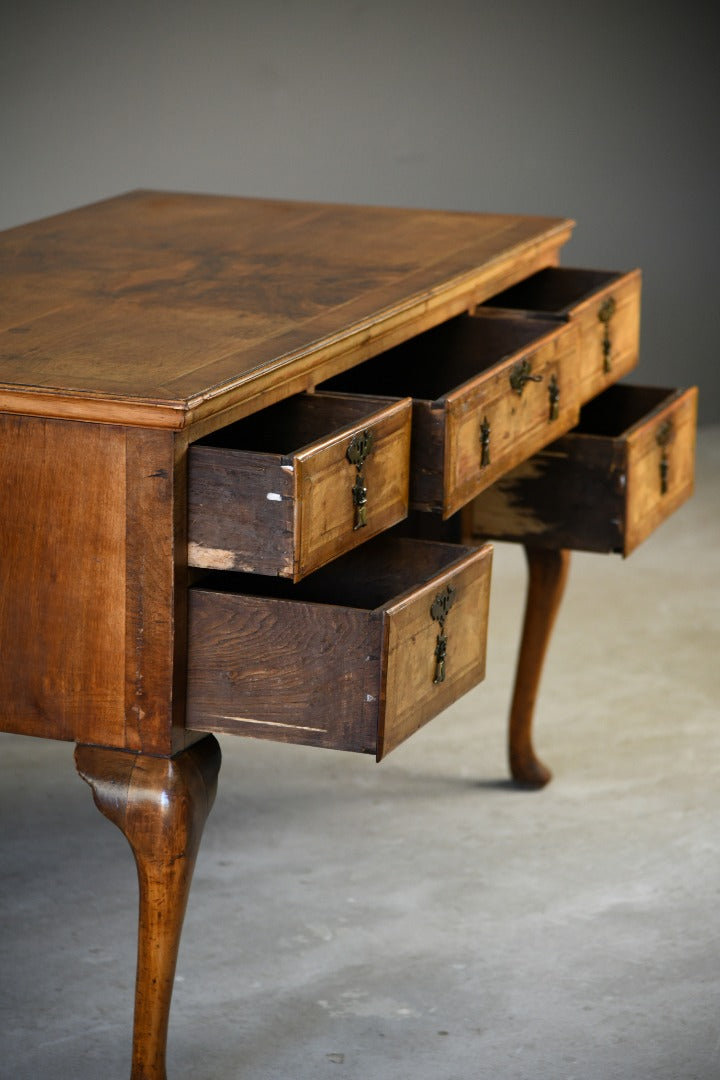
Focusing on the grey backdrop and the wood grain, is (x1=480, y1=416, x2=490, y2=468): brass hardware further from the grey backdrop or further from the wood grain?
the grey backdrop

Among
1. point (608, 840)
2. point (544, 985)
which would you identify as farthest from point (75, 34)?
point (544, 985)

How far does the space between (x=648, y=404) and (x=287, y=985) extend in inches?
44.8

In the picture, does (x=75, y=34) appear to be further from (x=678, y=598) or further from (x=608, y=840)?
(x=608, y=840)

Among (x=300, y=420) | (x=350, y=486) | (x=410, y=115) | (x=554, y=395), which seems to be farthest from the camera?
(x=410, y=115)

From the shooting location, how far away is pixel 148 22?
4824 millimetres

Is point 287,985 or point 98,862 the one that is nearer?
point 287,985

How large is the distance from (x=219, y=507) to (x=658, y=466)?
3.68 feet

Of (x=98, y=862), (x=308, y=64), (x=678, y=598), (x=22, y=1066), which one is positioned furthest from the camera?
(x=308, y=64)

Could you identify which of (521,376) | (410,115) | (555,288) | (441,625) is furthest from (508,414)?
(410,115)

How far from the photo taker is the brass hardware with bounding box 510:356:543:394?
7.14 feet

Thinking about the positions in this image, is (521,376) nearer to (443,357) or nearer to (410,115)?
(443,357)

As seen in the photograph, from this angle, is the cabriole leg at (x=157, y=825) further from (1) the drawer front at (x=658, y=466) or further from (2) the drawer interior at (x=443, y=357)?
(1) the drawer front at (x=658, y=466)

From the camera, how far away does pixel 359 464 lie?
5.92ft

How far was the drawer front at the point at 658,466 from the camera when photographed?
2527 millimetres
